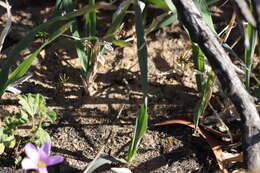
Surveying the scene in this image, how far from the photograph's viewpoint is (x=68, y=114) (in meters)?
1.64

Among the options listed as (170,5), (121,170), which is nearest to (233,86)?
(170,5)

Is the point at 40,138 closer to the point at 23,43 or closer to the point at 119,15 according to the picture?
the point at 23,43

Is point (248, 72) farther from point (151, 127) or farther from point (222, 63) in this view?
point (151, 127)

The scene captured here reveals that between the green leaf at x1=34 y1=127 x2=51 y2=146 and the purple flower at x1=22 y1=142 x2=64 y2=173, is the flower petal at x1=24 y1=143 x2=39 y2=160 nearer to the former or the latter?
the purple flower at x1=22 y1=142 x2=64 y2=173

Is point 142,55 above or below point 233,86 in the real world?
above

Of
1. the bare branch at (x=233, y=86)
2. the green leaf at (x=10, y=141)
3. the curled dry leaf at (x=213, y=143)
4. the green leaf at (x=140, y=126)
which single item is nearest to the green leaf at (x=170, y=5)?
the bare branch at (x=233, y=86)

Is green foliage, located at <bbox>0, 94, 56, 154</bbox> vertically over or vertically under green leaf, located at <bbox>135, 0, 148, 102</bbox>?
under

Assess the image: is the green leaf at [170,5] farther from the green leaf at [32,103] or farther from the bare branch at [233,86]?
the green leaf at [32,103]

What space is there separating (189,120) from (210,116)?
83 mm

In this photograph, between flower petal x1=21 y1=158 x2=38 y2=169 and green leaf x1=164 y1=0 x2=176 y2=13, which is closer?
flower petal x1=21 y1=158 x2=38 y2=169

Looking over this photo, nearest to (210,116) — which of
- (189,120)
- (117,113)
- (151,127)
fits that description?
(189,120)

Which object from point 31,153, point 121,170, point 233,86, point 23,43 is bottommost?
point 121,170

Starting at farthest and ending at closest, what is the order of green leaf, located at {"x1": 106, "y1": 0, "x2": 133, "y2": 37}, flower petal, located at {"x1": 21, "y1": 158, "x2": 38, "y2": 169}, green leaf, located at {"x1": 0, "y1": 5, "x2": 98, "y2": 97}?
1. green leaf, located at {"x1": 106, "y1": 0, "x2": 133, "y2": 37}
2. green leaf, located at {"x1": 0, "y1": 5, "x2": 98, "y2": 97}
3. flower petal, located at {"x1": 21, "y1": 158, "x2": 38, "y2": 169}

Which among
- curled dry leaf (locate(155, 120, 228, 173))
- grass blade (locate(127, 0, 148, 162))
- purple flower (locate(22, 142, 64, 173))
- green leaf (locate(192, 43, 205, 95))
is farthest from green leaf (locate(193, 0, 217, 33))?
purple flower (locate(22, 142, 64, 173))
